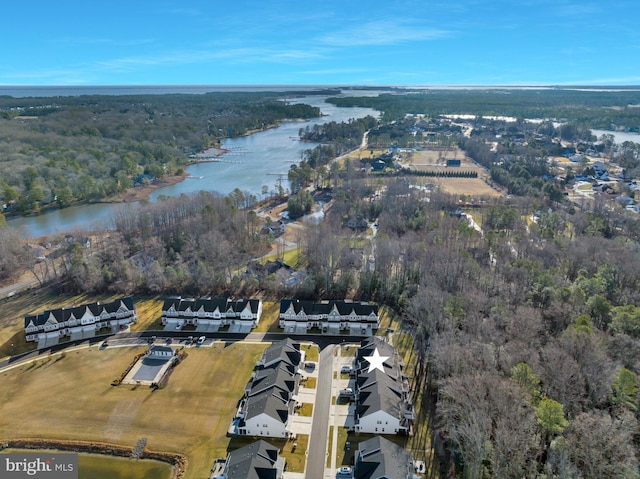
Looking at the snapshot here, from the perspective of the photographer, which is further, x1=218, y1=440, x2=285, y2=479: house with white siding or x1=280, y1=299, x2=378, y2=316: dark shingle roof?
x1=280, y1=299, x2=378, y2=316: dark shingle roof

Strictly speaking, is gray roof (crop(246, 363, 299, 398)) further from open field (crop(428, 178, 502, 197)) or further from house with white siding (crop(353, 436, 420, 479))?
open field (crop(428, 178, 502, 197))

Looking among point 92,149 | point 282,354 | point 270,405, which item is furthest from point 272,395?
point 92,149

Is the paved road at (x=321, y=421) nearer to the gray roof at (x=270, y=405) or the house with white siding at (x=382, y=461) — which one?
→ the gray roof at (x=270, y=405)

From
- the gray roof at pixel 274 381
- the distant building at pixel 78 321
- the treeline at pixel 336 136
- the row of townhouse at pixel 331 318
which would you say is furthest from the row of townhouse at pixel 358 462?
the treeline at pixel 336 136

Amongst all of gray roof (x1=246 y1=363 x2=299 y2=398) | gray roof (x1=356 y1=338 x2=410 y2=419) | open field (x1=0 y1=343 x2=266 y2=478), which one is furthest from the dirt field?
open field (x1=0 y1=343 x2=266 y2=478)

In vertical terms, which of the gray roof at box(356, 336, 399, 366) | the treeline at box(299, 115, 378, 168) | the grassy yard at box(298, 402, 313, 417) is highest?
the treeline at box(299, 115, 378, 168)

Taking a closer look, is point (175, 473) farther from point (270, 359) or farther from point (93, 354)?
point (93, 354)

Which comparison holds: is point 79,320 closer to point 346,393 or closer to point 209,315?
point 209,315
